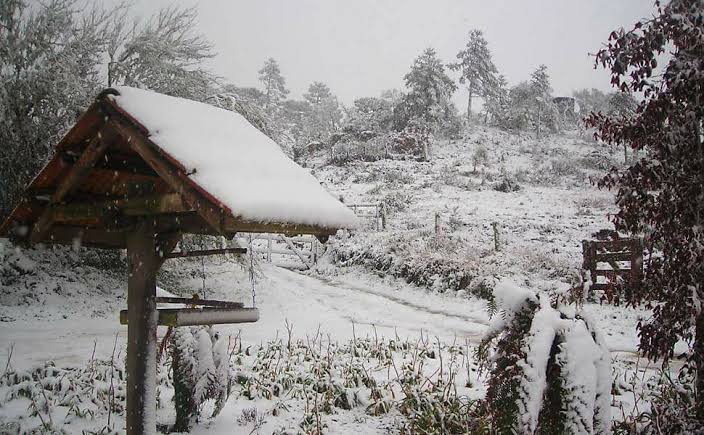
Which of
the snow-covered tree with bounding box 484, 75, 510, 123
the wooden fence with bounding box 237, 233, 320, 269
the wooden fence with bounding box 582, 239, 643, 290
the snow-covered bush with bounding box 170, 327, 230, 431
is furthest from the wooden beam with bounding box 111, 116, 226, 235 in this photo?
the snow-covered tree with bounding box 484, 75, 510, 123

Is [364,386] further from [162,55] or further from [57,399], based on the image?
[162,55]

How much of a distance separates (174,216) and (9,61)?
32.5ft

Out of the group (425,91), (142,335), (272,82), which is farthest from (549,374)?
(272,82)

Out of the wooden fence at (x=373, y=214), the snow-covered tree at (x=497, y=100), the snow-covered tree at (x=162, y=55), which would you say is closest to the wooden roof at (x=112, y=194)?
the snow-covered tree at (x=162, y=55)

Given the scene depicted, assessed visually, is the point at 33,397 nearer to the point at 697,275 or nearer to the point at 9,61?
the point at 697,275

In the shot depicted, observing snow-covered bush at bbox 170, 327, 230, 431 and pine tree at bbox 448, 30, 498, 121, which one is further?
pine tree at bbox 448, 30, 498, 121

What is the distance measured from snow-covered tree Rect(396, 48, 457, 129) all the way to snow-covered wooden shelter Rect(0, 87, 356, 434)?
33.6m

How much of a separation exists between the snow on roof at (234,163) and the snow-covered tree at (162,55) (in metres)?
8.77

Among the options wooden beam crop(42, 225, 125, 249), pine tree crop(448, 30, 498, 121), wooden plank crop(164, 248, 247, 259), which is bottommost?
wooden plank crop(164, 248, 247, 259)

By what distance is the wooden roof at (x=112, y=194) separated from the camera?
2.69 m

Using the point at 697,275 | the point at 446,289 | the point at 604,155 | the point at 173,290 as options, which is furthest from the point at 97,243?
the point at 604,155

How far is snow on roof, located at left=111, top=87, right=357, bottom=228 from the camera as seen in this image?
2588mm

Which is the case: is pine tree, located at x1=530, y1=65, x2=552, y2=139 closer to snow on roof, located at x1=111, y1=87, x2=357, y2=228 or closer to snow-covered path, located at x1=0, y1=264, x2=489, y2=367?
snow-covered path, located at x1=0, y1=264, x2=489, y2=367

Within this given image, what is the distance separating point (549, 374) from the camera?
2930 millimetres
